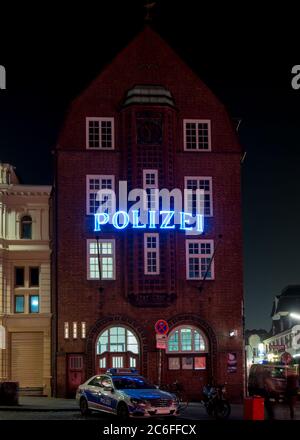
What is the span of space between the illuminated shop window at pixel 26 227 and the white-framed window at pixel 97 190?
6.51 meters

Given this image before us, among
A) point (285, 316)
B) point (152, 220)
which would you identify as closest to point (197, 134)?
point (152, 220)

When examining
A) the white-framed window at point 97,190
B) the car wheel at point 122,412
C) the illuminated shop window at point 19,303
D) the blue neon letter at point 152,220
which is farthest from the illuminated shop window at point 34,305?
the car wheel at point 122,412

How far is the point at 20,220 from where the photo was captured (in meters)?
57.4

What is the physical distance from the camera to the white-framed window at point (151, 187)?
52125mm

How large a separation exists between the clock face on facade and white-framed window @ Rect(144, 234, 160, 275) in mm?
5207

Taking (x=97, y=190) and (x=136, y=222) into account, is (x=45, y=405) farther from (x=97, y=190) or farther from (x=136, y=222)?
(x=97, y=190)

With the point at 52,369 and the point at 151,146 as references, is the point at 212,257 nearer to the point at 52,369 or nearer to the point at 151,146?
the point at 151,146

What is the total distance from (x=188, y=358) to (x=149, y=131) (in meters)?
12.6

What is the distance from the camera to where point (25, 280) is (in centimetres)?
5716

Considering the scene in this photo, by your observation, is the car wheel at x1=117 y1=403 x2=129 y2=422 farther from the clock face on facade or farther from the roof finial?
the roof finial

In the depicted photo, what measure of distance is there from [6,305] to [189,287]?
37.3ft

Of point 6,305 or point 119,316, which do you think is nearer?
point 119,316
